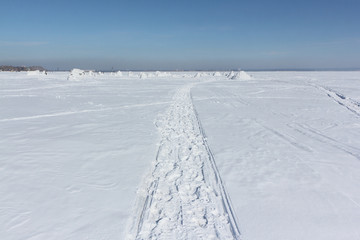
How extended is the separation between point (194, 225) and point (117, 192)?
55.6 inches

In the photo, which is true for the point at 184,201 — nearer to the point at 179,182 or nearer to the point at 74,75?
the point at 179,182

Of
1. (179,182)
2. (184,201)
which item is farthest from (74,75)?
(184,201)

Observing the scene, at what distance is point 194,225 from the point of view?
3.14 m

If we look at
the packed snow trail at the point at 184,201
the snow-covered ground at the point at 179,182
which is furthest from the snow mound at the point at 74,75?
the packed snow trail at the point at 184,201

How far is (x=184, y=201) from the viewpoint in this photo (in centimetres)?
368

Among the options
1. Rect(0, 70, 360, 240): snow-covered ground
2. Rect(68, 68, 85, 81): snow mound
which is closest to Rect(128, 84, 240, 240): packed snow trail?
Rect(0, 70, 360, 240): snow-covered ground

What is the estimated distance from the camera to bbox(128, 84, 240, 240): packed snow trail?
A: 120 inches

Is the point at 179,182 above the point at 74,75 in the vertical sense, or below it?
below

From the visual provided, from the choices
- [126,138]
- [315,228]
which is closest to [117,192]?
[315,228]

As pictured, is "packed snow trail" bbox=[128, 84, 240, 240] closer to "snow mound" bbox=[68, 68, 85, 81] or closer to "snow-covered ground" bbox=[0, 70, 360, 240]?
"snow-covered ground" bbox=[0, 70, 360, 240]

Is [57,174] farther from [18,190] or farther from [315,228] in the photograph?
[315,228]

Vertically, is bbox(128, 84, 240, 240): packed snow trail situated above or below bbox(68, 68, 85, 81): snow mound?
below

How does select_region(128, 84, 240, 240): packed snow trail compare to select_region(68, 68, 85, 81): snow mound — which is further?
select_region(68, 68, 85, 81): snow mound

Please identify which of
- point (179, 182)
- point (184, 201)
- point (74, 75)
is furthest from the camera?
point (74, 75)
